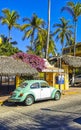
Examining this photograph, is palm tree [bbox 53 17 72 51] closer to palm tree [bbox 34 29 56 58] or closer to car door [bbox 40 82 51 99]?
palm tree [bbox 34 29 56 58]

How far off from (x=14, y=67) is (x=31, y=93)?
16.1ft

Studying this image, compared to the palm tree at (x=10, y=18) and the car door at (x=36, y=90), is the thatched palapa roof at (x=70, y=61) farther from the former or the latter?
the palm tree at (x=10, y=18)

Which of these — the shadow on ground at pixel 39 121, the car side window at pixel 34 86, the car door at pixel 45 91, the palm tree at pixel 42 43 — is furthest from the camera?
the palm tree at pixel 42 43

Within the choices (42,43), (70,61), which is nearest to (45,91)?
(70,61)

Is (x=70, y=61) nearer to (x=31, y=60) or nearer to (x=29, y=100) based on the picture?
(x=31, y=60)

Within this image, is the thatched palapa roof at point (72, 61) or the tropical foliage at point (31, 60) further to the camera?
the thatched palapa roof at point (72, 61)

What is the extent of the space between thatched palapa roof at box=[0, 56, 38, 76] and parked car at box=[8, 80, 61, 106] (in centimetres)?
289

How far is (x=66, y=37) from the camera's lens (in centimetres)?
5734

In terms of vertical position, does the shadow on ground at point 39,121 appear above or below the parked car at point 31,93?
below

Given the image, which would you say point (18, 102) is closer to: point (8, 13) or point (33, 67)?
point (33, 67)

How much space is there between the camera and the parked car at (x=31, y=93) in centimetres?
2144

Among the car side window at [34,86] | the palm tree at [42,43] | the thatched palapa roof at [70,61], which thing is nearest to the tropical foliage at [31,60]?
the thatched palapa roof at [70,61]

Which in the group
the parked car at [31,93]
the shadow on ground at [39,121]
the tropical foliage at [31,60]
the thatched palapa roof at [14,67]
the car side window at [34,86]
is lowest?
the shadow on ground at [39,121]

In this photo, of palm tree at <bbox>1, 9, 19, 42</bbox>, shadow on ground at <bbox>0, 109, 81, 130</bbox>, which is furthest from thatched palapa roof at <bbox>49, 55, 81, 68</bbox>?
palm tree at <bbox>1, 9, 19, 42</bbox>
